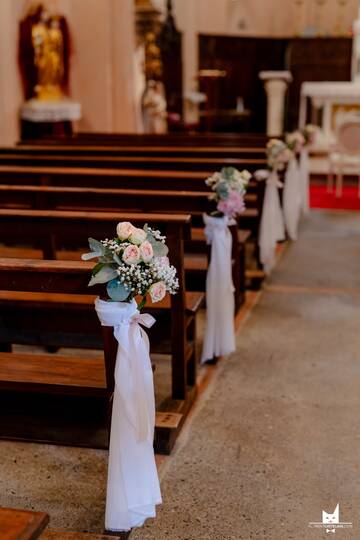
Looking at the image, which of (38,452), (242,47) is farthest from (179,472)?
(242,47)

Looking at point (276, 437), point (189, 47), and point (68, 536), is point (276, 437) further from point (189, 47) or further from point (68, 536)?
point (189, 47)

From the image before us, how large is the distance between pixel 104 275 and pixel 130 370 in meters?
0.33

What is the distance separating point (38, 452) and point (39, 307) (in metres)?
0.72

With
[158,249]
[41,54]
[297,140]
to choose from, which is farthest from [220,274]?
[41,54]

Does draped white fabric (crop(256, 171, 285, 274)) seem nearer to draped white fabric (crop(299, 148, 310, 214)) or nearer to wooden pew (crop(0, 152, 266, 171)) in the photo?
wooden pew (crop(0, 152, 266, 171))

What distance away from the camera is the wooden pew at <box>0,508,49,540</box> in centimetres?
174

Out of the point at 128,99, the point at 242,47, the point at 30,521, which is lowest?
the point at 30,521

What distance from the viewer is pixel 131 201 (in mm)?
4004

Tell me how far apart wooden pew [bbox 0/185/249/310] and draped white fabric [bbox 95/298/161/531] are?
1.65 m

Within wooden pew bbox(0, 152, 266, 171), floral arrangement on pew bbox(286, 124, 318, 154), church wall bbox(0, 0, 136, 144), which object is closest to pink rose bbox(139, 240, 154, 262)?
wooden pew bbox(0, 152, 266, 171)

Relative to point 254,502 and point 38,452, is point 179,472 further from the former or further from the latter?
point 38,452

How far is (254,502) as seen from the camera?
265cm

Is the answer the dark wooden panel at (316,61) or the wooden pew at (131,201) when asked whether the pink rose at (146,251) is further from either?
the dark wooden panel at (316,61)

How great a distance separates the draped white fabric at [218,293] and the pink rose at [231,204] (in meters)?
0.07
